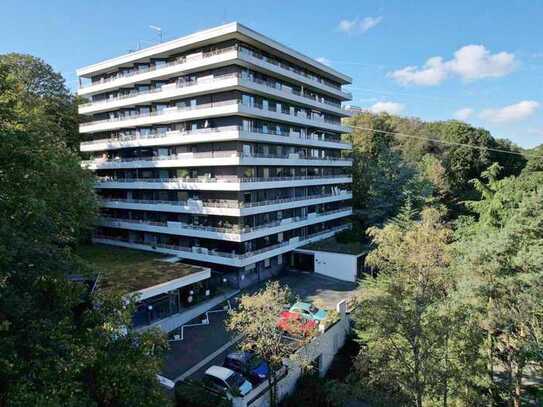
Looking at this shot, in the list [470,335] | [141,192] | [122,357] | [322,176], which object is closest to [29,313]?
[122,357]

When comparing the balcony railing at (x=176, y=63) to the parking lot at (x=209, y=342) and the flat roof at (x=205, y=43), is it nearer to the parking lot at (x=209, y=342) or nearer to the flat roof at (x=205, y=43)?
the flat roof at (x=205, y=43)

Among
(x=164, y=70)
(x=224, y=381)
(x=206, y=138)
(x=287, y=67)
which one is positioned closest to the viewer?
(x=224, y=381)

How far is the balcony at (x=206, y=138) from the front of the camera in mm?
30359

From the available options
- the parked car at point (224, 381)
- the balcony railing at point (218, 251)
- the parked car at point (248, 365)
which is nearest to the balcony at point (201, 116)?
the balcony railing at point (218, 251)

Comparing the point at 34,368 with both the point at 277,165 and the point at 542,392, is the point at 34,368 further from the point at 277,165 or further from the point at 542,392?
the point at 277,165

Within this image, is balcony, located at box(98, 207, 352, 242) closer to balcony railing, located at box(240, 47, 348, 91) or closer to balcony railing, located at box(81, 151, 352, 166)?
balcony railing, located at box(81, 151, 352, 166)

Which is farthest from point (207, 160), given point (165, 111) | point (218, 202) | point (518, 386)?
point (518, 386)

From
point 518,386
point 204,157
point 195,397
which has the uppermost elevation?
point 204,157

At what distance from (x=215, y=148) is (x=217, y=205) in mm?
5086

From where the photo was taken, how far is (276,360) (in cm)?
1538

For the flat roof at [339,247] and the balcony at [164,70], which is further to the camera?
the flat roof at [339,247]

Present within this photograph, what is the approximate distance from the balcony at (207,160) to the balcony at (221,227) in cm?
542

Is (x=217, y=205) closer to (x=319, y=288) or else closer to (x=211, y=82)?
(x=211, y=82)

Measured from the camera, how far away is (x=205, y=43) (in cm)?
3152
